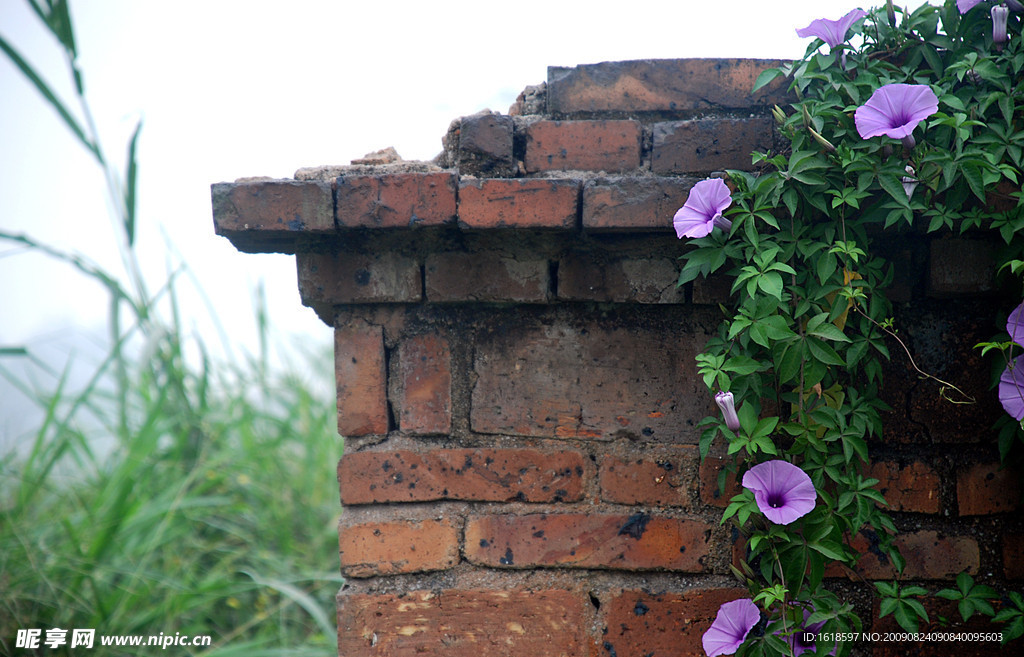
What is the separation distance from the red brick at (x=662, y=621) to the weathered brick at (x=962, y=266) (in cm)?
57

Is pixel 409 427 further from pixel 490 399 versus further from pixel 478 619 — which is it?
pixel 478 619

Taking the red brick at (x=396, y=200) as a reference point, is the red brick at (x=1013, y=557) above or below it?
below

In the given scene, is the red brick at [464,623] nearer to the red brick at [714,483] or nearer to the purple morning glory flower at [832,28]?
the red brick at [714,483]

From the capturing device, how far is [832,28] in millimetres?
945

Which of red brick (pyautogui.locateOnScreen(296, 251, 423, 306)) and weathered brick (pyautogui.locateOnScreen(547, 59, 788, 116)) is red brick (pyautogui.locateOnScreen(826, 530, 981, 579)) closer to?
weathered brick (pyautogui.locateOnScreen(547, 59, 788, 116))

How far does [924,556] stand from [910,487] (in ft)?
0.36

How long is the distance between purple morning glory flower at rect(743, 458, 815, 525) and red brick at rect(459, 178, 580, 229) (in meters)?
0.45

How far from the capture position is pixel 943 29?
0.95m

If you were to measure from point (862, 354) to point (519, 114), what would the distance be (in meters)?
0.69

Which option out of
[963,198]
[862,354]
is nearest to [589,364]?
[862,354]

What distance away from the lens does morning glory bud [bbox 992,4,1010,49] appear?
36.0 inches

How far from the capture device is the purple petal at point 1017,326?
921mm

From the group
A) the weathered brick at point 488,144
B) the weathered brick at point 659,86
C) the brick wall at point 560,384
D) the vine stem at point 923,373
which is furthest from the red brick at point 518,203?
the vine stem at point 923,373

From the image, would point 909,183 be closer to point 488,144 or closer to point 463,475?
point 488,144
